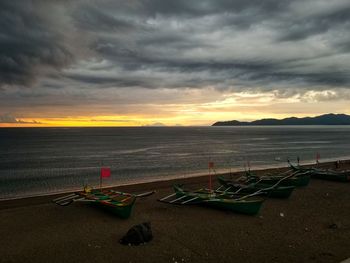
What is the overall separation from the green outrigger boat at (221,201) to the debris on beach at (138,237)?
197 inches

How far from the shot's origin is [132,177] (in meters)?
38.5

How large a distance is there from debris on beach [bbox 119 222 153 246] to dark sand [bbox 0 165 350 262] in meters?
0.29

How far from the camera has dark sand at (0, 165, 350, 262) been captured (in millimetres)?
11508

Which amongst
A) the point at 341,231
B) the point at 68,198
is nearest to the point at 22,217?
the point at 68,198

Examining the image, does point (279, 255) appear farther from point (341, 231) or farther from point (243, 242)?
point (341, 231)

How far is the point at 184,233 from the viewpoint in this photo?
1386 cm

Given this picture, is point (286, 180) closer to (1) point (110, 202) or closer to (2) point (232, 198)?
(2) point (232, 198)

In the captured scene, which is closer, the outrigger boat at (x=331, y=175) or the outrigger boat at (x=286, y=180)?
the outrigger boat at (x=286, y=180)

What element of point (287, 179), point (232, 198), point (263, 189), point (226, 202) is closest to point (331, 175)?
point (287, 179)

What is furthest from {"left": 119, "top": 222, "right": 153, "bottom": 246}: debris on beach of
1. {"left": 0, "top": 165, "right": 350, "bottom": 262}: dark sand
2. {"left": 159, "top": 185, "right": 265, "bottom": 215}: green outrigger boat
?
{"left": 159, "top": 185, "right": 265, "bottom": 215}: green outrigger boat

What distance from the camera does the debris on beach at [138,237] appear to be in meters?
12.4

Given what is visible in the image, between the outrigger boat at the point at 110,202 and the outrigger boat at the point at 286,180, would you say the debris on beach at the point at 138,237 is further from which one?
the outrigger boat at the point at 286,180

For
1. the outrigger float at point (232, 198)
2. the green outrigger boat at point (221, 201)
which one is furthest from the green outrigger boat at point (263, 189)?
the green outrigger boat at point (221, 201)

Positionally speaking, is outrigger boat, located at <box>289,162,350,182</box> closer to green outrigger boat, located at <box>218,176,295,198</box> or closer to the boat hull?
green outrigger boat, located at <box>218,176,295,198</box>
